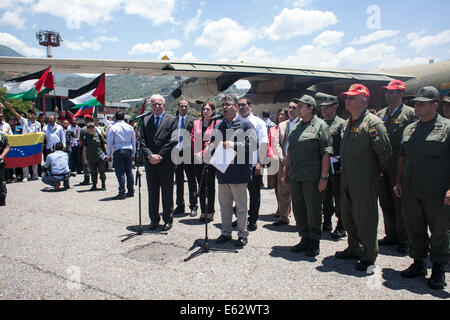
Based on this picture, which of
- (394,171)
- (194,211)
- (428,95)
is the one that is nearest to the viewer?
(428,95)

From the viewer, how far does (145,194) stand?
8.27 m

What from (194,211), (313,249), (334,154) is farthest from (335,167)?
(194,211)

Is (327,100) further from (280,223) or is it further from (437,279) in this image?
(437,279)

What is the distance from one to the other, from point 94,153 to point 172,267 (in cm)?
617

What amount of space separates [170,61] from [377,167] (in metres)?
8.42

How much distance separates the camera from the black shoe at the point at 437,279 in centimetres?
316

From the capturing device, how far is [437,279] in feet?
10.5

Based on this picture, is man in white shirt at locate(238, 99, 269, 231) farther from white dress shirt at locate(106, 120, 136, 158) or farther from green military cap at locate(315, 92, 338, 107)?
white dress shirt at locate(106, 120, 136, 158)

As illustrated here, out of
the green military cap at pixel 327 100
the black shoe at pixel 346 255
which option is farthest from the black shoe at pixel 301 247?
the green military cap at pixel 327 100

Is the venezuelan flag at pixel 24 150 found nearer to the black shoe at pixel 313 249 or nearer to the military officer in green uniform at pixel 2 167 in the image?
the military officer in green uniform at pixel 2 167

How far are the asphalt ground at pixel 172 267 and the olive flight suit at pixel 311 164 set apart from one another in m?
0.55

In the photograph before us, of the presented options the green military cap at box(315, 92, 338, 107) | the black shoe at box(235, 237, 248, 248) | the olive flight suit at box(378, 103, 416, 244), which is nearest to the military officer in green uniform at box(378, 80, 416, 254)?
the olive flight suit at box(378, 103, 416, 244)
